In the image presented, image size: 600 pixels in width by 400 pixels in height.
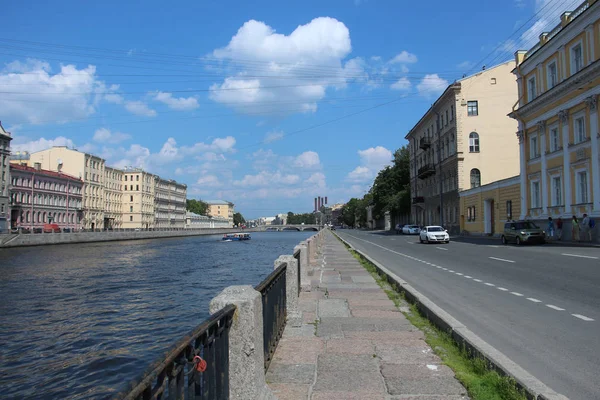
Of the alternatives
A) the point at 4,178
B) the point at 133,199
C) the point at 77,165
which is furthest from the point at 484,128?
the point at 133,199

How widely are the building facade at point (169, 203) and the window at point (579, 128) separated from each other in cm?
11123

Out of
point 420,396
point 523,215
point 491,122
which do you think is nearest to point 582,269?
point 420,396

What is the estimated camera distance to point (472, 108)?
51750 millimetres

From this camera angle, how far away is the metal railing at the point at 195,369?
217 centimetres

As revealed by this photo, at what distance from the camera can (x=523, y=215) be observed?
121 ft

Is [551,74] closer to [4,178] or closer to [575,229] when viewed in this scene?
[575,229]

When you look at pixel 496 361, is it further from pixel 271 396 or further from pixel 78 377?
pixel 78 377

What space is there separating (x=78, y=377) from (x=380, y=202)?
3503 inches

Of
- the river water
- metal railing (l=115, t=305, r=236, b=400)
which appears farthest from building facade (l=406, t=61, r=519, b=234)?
metal railing (l=115, t=305, r=236, b=400)

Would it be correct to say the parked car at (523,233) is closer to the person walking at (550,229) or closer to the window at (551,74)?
the person walking at (550,229)

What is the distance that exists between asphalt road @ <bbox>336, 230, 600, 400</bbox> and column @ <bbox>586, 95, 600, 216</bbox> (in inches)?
501

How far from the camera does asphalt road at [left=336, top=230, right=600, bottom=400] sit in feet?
17.3

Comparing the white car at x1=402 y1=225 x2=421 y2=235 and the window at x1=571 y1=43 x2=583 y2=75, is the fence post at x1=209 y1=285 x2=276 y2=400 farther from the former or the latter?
the white car at x1=402 y1=225 x2=421 y2=235

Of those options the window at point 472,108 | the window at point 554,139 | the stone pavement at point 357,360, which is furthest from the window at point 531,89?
the stone pavement at point 357,360
